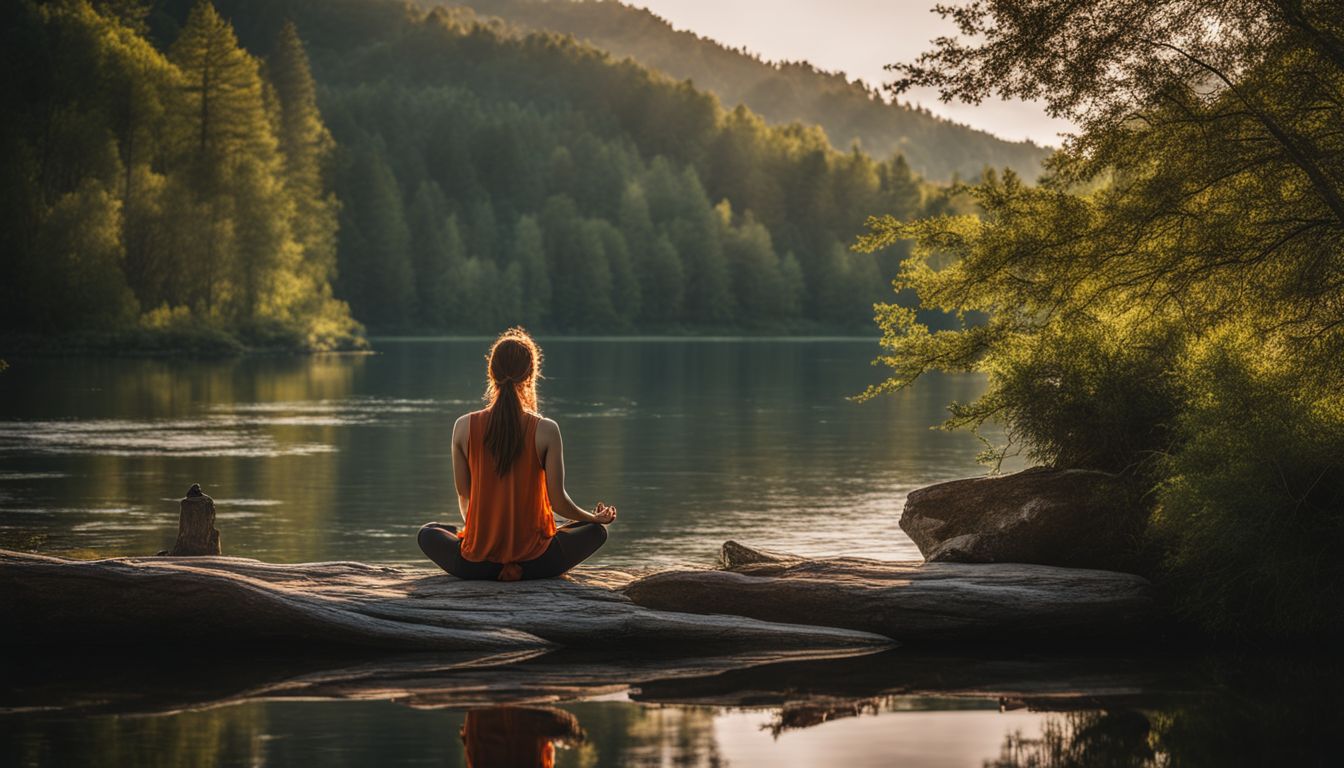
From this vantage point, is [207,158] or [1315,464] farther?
[207,158]

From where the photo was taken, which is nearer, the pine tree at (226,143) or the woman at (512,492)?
the woman at (512,492)

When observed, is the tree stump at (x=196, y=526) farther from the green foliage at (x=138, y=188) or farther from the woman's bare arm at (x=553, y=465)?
the green foliage at (x=138, y=188)

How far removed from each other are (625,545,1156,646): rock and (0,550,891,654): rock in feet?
0.87

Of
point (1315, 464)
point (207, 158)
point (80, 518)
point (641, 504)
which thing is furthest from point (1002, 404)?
point (207, 158)

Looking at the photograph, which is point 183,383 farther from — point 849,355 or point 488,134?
point 488,134

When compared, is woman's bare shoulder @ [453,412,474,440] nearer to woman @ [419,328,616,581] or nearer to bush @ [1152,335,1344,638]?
woman @ [419,328,616,581]

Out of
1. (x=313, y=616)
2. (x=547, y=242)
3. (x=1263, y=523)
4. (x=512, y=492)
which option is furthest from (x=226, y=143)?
(x=1263, y=523)

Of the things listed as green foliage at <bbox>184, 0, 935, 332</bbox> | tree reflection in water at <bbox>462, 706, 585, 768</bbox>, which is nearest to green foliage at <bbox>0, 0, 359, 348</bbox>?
green foliage at <bbox>184, 0, 935, 332</bbox>

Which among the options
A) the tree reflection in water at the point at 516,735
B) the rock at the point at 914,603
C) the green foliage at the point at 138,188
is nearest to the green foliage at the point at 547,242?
the green foliage at the point at 138,188

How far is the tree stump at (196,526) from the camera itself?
1498cm

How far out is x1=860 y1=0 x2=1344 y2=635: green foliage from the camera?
14539 millimetres

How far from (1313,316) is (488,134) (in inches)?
7119

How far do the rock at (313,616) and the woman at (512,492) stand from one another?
0.95 feet

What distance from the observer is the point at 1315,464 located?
1362cm
